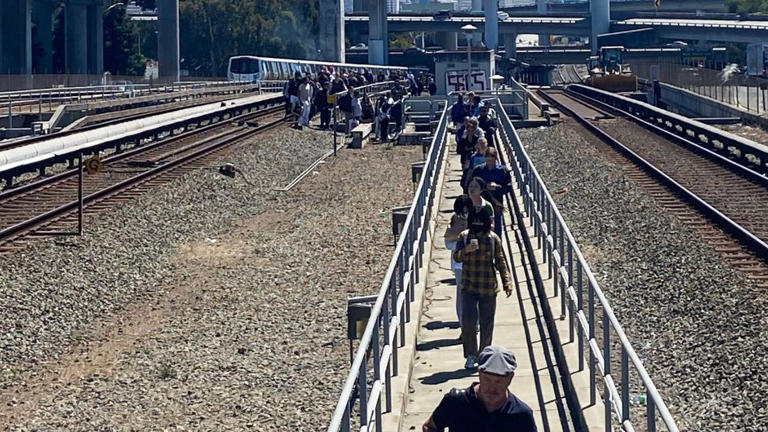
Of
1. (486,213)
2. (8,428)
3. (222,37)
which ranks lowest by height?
(8,428)

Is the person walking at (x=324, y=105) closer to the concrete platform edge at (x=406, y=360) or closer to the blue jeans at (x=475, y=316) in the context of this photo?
the concrete platform edge at (x=406, y=360)

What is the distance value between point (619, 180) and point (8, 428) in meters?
18.5

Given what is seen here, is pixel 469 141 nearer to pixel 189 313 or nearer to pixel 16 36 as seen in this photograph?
pixel 189 313

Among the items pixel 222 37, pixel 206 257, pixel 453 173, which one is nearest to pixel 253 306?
pixel 206 257

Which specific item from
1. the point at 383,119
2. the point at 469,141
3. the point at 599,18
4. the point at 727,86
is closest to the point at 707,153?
the point at 383,119

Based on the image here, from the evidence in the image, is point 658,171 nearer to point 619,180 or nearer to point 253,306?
point 619,180

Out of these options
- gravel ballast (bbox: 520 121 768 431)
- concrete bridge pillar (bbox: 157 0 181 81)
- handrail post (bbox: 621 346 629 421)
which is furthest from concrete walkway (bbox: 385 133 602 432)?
concrete bridge pillar (bbox: 157 0 181 81)

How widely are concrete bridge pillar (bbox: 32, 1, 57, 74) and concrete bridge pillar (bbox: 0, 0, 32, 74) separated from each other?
12.8 meters

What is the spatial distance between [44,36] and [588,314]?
90074 mm

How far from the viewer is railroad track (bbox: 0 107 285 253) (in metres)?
20.3

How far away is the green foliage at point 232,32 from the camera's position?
400 ft

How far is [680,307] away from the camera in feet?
44.9

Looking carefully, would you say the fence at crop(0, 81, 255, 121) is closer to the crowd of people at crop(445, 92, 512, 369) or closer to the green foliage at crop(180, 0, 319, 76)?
the crowd of people at crop(445, 92, 512, 369)

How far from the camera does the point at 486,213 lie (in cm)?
1051
